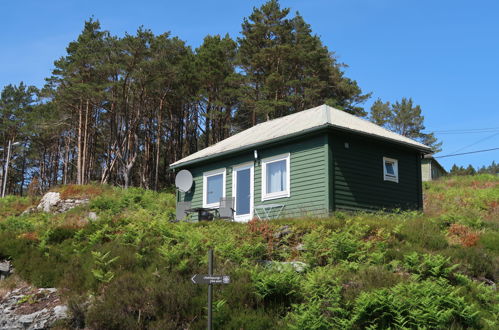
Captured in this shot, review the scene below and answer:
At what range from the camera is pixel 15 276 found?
37.4 ft

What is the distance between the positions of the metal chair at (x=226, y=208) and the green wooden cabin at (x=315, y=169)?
1.25 feet

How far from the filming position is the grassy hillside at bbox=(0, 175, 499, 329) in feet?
25.9

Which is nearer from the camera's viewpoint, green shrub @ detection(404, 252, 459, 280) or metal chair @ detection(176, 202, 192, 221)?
green shrub @ detection(404, 252, 459, 280)

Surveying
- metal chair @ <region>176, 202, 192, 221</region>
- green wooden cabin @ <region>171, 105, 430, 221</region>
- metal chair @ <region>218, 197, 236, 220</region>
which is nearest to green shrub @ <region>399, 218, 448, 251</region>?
green wooden cabin @ <region>171, 105, 430, 221</region>

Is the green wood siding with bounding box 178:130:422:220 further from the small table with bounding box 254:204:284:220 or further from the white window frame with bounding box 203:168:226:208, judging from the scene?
the white window frame with bounding box 203:168:226:208

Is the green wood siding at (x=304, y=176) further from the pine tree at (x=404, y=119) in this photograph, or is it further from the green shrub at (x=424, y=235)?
the pine tree at (x=404, y=119)

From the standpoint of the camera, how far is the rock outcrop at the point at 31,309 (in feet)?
30.1

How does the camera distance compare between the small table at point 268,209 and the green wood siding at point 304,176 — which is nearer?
the green wood siding at point 304,176

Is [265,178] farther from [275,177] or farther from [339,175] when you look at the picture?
[339,175]

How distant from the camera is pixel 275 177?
54.5 feet

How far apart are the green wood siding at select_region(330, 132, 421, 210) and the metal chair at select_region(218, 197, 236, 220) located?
359 centimetres

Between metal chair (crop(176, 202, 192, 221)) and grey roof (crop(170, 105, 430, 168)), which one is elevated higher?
grey roof (crop(170, 105, 430, 168))

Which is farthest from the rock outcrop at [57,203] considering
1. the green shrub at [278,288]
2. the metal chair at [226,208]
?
the green shrub at [278,288]

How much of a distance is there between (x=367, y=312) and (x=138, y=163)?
4091 cm
